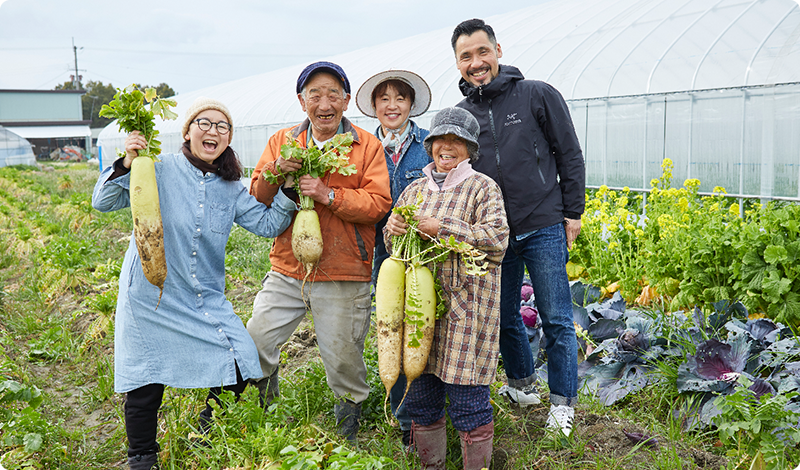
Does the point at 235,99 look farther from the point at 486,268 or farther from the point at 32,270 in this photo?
the point at 486,268

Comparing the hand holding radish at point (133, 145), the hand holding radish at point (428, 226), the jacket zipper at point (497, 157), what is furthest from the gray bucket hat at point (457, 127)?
the hand holding radish at point (133, 145)

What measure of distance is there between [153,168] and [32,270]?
19.2 ft

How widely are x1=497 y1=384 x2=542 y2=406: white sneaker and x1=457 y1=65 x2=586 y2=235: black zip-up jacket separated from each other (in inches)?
39.4

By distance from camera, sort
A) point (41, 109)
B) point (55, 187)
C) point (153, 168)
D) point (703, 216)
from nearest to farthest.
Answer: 1. point (153, 168)
2. point (703, 216)
3. point (55, 187)
4. point (41, 109)

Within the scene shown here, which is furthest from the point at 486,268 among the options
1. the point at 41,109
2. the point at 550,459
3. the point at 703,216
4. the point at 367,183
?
the point at 41,109

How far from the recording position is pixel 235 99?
1898cm

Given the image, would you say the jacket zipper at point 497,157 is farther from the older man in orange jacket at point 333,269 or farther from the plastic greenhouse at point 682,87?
the plastic greenhouse at point 682,87

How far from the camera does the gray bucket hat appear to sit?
8.30 ft

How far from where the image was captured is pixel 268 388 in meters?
3.10

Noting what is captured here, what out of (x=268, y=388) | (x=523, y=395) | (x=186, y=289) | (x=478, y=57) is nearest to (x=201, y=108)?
(x=186, y=289)

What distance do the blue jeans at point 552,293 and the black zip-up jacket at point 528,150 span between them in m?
0.10

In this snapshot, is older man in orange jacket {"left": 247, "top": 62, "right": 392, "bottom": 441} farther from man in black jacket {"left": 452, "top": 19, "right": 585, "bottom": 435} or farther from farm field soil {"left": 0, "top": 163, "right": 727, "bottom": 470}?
man in black jacket {"left": 452, "top": 19, "right": 585, "bottom": 435}

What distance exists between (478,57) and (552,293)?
1300 millimetres

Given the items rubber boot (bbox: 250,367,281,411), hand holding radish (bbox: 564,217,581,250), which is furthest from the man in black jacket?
rubber boot (bbox: 250,367,281,411)
